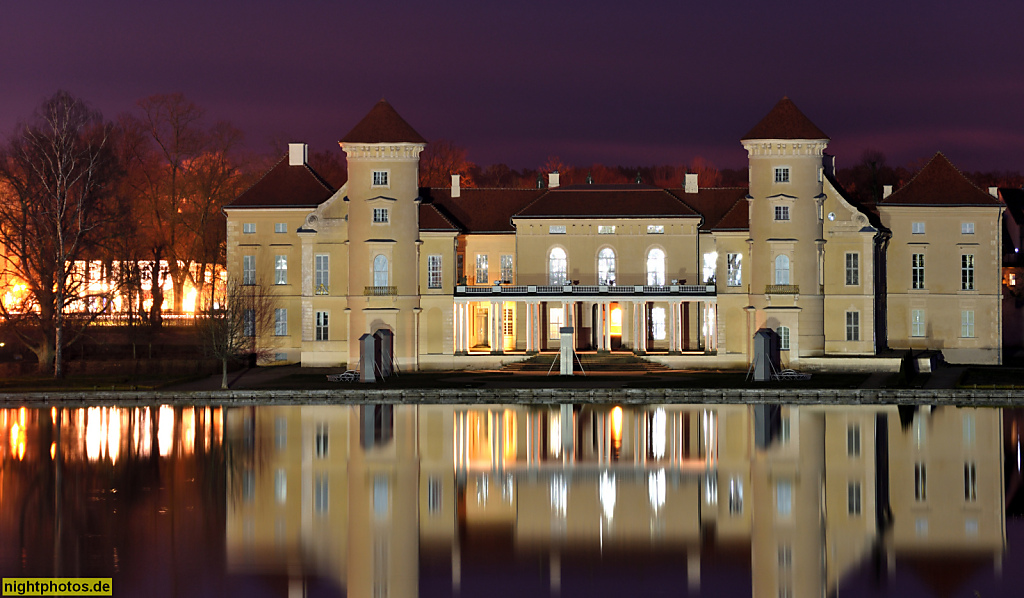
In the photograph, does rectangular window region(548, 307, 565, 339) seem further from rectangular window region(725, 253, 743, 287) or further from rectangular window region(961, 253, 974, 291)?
rectangular window region(961, 253, 974, 291)

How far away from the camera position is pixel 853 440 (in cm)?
3462

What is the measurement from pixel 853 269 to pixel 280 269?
26.0 meters

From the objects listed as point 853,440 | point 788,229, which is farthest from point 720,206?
point 853,440

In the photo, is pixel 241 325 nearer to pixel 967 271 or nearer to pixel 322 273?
pixel 322 273

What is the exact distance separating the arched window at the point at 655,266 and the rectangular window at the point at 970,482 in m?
29.1

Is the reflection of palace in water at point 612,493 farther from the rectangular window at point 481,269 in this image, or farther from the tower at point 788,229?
the rectangular window at point 481,269

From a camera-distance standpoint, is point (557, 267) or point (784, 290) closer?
point (784, 290)

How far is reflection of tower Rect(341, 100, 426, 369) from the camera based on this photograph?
56031 millimetres

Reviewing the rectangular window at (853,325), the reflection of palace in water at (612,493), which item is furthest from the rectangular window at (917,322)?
the reflection of palace in water at (612,493)

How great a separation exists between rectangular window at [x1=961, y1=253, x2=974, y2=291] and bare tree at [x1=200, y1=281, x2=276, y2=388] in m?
32.2

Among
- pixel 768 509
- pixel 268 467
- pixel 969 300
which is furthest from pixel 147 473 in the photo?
pixel 969 300

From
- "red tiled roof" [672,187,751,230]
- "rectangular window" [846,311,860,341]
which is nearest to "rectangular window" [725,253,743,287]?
"red tiled roof" [672,187,751,230]

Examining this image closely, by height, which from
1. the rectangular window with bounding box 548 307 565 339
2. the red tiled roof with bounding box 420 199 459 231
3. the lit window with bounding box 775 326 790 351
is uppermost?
the red tiled roof with bounding box 420 199 459 231

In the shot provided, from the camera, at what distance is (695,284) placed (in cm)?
5850
